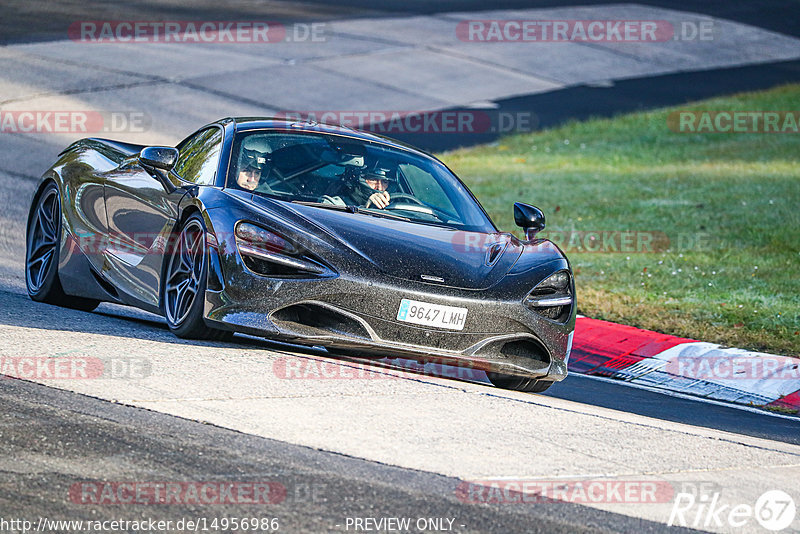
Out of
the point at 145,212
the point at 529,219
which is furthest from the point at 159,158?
the point at 529,219

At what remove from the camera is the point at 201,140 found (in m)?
8.27

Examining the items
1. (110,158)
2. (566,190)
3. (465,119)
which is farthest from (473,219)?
(465,119)

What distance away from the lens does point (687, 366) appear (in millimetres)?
9117

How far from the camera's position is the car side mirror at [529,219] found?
8008 millimetres

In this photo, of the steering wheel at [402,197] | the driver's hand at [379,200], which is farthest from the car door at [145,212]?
the steering wheel at [402,197]

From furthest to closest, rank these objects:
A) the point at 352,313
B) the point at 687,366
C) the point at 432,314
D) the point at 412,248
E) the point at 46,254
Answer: the point at 687,366, the point at 46,254, the point at 412,248, the point at 432,314, the point at 352,313

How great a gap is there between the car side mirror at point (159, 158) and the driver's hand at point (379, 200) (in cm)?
123

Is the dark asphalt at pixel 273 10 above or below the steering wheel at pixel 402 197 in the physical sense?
below

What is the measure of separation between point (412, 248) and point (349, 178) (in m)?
1.04

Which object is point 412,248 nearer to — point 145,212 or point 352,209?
point 352,209

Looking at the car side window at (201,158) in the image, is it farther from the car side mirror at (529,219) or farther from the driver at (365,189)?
the car side mirror at (529,219)

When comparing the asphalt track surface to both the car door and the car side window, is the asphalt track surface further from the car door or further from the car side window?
the car side window

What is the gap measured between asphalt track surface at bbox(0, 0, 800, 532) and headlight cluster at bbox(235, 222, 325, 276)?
0.49 metres

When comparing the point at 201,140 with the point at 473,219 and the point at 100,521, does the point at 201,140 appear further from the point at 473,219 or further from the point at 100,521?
the point at 100,521
